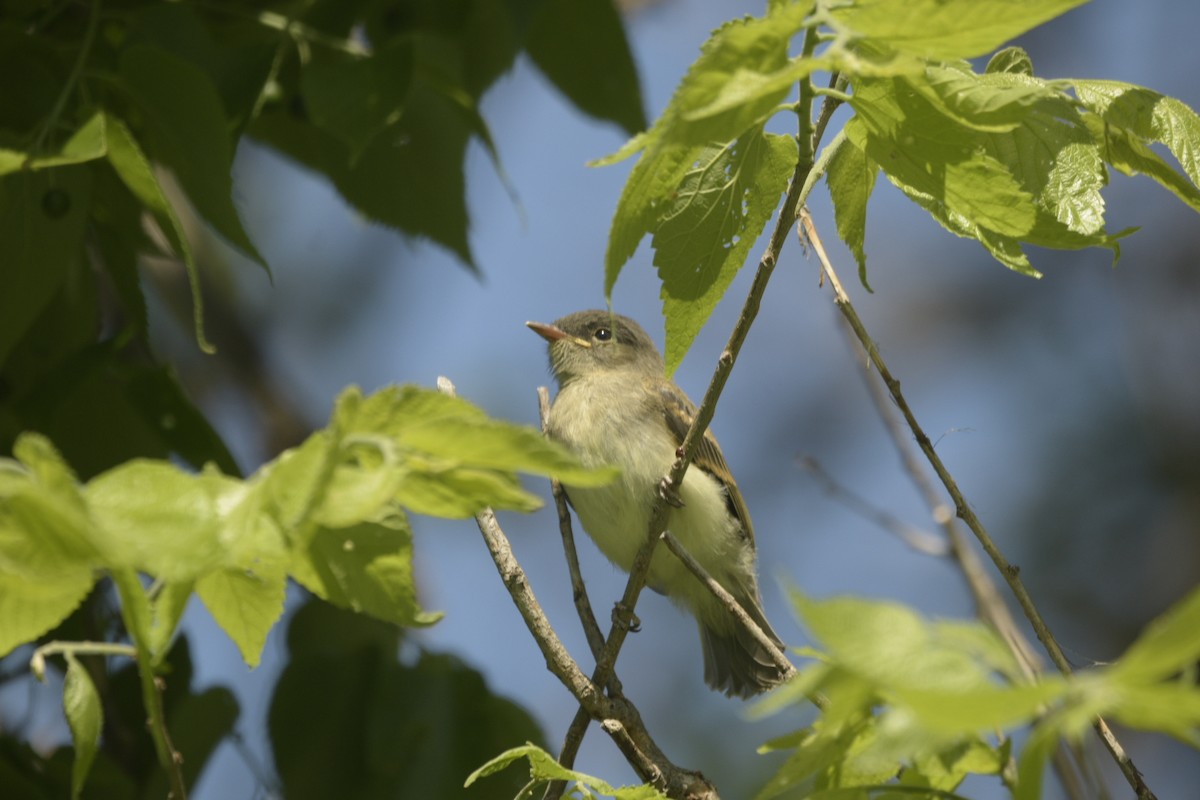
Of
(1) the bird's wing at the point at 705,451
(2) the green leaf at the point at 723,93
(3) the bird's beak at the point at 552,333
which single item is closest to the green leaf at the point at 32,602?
(2) the green leaf at the point at 723,93

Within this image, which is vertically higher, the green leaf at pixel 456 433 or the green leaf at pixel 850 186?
the green leaf at pixel 850 186

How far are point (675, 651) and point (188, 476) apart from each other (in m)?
8.13

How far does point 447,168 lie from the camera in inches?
114

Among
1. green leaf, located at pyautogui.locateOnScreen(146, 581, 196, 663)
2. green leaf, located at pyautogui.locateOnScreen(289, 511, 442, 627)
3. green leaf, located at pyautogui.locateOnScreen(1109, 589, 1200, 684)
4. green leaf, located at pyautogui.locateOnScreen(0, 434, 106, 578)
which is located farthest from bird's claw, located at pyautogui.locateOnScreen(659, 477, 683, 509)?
green leaf, located at pyautogui.locateOnScreen(1109, 589, 1200, 684)

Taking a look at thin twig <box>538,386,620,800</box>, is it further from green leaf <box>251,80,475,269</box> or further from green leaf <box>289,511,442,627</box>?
green leaf <box>289,511,442,627</box>

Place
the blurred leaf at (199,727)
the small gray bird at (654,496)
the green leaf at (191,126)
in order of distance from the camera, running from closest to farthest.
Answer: the green leaf at (191,126) → the blurred leaf at (199,727) → the small gray bird at (654,496)

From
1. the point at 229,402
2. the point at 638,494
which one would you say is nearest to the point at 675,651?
the point at 229,402

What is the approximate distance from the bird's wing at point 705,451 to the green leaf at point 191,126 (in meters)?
2.76

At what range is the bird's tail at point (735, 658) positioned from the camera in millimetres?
5008

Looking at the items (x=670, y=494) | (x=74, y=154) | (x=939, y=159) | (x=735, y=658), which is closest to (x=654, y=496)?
(x=735, y=658)

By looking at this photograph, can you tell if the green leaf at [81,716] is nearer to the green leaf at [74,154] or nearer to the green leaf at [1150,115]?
the green leaf at [74,154]

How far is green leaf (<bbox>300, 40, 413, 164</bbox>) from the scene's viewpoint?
2.50 metres

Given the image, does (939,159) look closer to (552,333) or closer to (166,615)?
(166,615)

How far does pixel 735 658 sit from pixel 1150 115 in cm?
358
